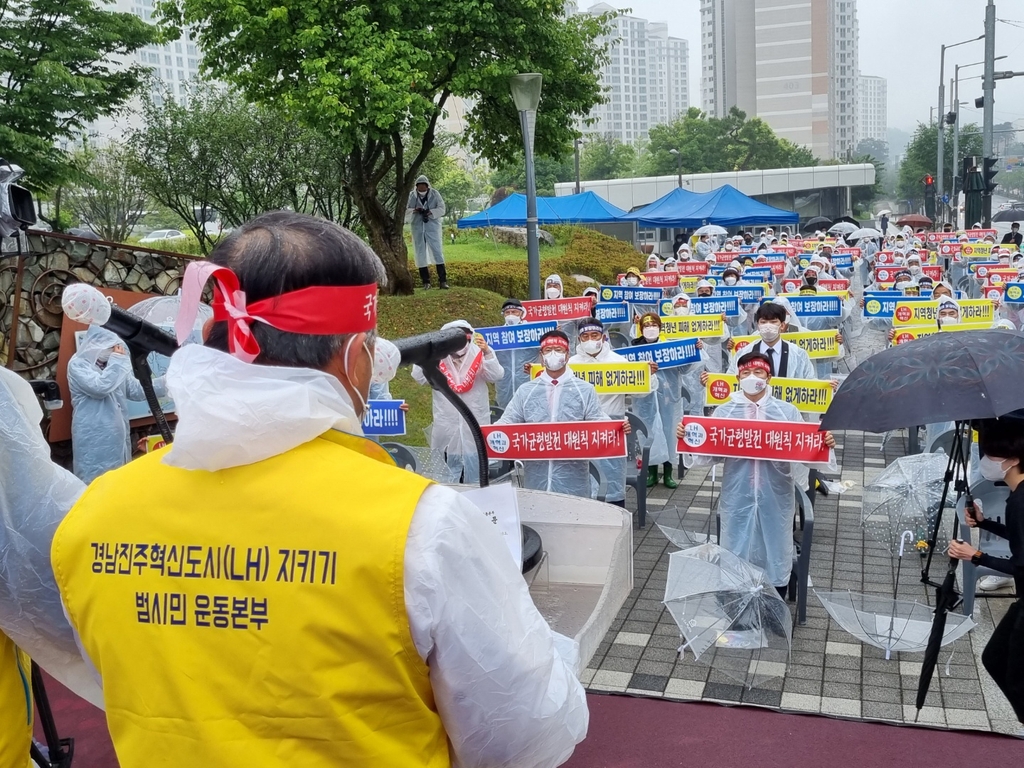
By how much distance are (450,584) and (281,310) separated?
0.48 meters

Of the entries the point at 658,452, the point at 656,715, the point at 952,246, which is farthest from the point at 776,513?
the point at 952,246

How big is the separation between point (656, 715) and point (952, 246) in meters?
23.1

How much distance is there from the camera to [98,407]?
8.32m

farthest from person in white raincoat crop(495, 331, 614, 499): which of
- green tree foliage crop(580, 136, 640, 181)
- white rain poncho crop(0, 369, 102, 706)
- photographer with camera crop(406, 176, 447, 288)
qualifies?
green tree foliage crop(580, 136, 640, 181)

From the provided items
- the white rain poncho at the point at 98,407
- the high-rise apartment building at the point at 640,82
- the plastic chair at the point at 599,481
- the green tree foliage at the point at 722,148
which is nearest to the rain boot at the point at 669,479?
the plastic chair at the point at 599,481

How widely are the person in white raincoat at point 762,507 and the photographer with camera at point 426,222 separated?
12.2 m

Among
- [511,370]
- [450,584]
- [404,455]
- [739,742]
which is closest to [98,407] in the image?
[404,455]

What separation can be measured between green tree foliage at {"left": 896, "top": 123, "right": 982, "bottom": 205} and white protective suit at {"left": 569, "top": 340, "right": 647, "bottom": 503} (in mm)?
58147

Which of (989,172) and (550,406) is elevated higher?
(989,172)

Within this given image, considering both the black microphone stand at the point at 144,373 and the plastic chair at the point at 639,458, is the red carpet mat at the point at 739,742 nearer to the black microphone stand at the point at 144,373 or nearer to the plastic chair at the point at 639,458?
the black microphone stand at the point at 144,373

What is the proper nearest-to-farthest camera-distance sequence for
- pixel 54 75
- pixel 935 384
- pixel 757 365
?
pixel 935 384 → pixel 757 365 → pixel 54 75

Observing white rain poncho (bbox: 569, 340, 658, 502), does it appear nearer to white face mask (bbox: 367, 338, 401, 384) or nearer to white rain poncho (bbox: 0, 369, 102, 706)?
white face mask (bbox: 367, 338, 401, 384)

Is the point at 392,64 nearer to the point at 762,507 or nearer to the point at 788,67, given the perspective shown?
the point at 762,507

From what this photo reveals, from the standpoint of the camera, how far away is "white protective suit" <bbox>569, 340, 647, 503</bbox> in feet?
26.5
